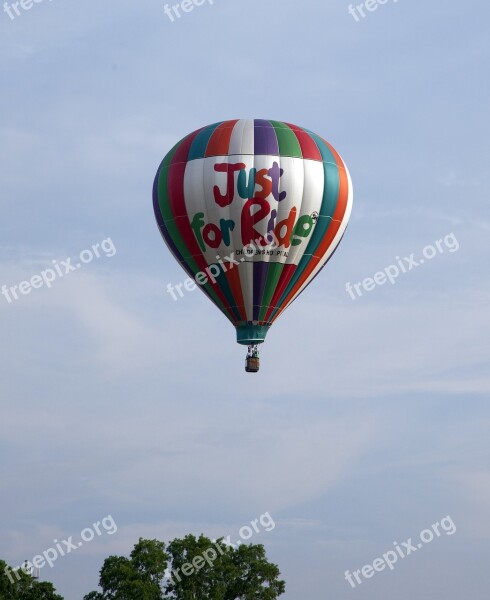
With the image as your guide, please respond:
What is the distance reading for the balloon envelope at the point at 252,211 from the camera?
62938mm

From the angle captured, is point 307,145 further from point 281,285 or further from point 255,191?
point 281,285

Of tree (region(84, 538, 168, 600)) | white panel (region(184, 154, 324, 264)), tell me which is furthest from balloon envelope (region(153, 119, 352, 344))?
tree (region(84, 538, 168, 600))

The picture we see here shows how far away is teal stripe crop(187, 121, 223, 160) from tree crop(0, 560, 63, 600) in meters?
27.3

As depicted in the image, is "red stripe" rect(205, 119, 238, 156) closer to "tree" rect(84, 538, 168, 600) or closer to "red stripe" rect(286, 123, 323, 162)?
"red stripe" rect(286, 123, 323, 162)

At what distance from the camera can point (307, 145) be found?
211 ft

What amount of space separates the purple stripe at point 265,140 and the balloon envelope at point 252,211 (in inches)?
1.8

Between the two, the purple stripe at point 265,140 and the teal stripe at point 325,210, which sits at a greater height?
the purple stripe at point 265,140

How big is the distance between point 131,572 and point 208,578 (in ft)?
15.1

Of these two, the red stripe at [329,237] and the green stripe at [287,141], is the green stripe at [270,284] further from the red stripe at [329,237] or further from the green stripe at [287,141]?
the green stripe at [287,141]

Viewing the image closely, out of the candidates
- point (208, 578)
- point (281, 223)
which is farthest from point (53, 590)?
point (281, 223)

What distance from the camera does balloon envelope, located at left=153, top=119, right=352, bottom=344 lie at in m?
62.9

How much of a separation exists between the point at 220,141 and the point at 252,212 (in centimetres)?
367

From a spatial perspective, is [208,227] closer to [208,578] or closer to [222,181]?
[222,181]

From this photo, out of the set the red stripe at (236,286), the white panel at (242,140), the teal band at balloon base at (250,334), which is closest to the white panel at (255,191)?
the white panel at (242,140)
